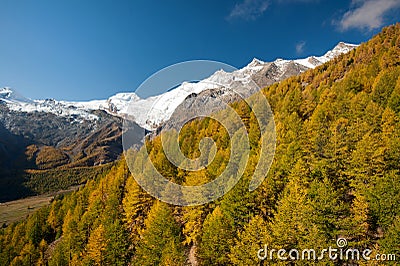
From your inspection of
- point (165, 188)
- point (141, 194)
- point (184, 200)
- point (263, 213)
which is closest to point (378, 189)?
point (263, 213)

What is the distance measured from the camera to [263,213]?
36.7 metres

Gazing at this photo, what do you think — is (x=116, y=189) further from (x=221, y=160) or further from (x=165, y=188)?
(x=221, y=160)

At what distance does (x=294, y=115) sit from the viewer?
5050 centimetres

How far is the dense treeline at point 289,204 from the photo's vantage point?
28453 mm

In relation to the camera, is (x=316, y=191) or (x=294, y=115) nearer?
(x=316, y=191)

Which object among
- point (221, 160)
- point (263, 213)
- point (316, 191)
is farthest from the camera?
point (221, 160)

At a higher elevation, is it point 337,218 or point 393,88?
point 393,88

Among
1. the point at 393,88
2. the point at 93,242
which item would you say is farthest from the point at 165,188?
the point at 393,88

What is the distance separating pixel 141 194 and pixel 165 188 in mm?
8646

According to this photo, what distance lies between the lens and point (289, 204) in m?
29.7

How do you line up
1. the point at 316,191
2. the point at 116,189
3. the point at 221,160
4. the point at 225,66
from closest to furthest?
the point at 225,66 < the point at 316,191 < the point at 221,160 < the point at 116,189

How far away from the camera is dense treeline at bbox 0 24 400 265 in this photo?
28.5 meters

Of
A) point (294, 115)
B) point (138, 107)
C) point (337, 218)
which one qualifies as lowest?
point (337, 218)

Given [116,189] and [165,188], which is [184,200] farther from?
[116,189]
